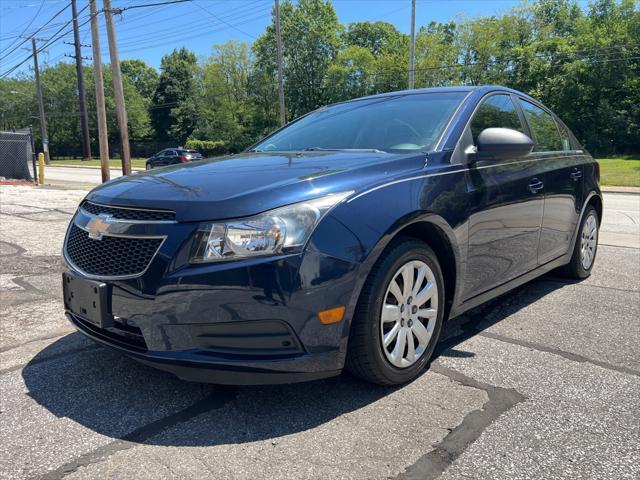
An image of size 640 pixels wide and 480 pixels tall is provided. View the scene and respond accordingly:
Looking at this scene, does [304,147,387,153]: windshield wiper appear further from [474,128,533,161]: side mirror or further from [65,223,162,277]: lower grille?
[65,223,162,277]: lower grille

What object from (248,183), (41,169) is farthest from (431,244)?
(41,169)

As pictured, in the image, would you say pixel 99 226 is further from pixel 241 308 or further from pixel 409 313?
pixel 409 313

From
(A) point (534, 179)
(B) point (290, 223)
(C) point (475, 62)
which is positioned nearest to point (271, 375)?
(B) point (290, 223)

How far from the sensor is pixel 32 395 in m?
2.71

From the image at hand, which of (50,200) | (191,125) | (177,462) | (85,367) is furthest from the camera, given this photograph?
(191,125)

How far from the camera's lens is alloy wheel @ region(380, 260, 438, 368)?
103 inches

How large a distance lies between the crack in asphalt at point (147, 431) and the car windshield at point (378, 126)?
1718 mm

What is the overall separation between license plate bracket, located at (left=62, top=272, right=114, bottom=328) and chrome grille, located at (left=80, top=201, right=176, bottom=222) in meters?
0.34

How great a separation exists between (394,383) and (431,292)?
54 centimetres

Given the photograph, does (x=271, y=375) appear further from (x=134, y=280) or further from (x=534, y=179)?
(x=534, y=179)

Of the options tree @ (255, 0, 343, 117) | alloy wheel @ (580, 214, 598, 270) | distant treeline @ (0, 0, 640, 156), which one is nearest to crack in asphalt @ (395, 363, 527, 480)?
alloy wheel @ (580, 214, 598, 270)

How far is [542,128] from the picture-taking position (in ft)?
14.3

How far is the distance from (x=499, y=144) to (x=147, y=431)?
249 cm

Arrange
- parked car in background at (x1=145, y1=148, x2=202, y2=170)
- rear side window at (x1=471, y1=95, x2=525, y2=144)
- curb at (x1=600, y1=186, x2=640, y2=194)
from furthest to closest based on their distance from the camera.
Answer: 1. parked car in background at (x1=145, y1=148, x2=202, y2=170)
2. curb at (x1=600, y1=186, x2=640, y2=194)
3. rear side window at (x1=471, y1=95, x2=525, y2=144)
